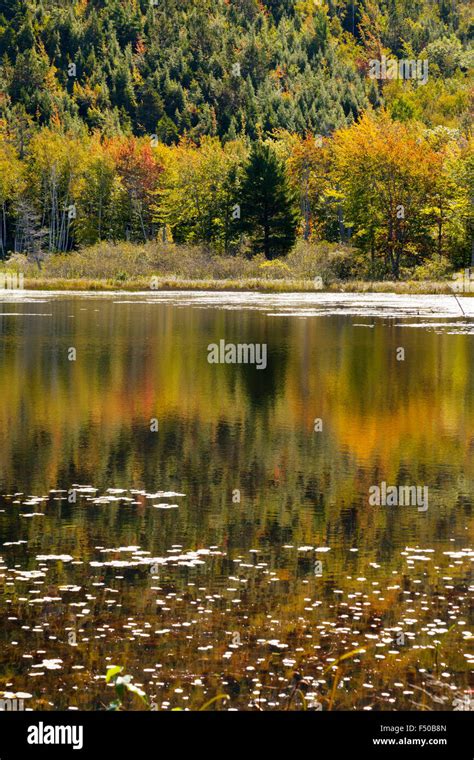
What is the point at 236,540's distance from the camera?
49.2 ft

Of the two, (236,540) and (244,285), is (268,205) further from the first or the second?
(236,540)

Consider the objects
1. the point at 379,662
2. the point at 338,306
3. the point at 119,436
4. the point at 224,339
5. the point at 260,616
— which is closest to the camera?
the point at 379,662

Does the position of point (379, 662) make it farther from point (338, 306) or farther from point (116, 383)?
point (338, 306)

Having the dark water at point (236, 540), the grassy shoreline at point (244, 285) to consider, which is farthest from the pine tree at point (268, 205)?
the dark water at point (236, 540)

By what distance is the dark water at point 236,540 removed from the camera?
1043 cm

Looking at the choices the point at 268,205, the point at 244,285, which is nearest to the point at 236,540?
the point at 244,285

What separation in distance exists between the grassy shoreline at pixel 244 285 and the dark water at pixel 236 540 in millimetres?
60521

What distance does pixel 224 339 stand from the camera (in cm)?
4503

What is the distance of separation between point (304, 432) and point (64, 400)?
6.46 meters

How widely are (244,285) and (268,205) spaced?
1329 cm

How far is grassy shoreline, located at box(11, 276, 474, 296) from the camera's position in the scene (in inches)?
3644

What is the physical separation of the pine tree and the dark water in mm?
75717

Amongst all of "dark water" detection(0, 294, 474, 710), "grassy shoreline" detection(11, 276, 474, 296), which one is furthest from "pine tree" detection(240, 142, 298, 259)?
"dark water" detection(0, 294, 474, 710)
